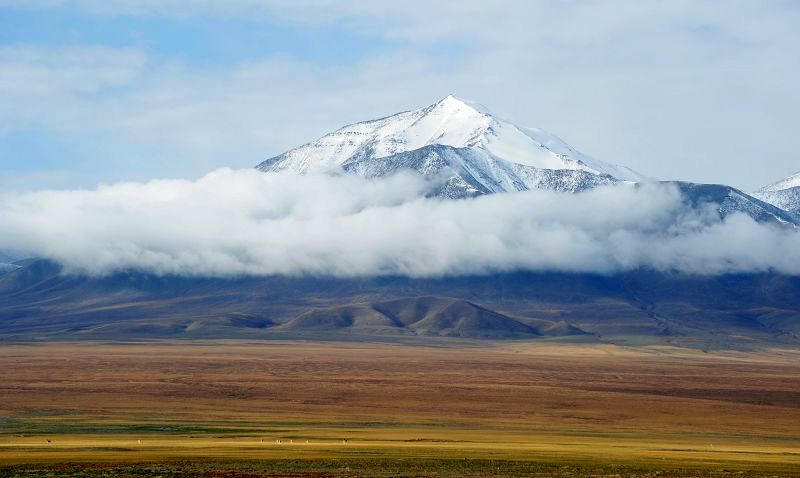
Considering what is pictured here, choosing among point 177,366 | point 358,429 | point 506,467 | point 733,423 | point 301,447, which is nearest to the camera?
point 506,467

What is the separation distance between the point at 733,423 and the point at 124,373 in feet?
254

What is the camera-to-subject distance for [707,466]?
59469 millimetres

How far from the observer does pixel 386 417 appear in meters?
97.2

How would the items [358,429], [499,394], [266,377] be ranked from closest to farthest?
[358,429]
[499,394]
[266,377]

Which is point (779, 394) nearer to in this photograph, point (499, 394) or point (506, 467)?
point (499, 394)

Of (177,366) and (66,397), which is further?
(177,366)

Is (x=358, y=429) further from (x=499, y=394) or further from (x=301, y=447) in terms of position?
(x=499, y=394)

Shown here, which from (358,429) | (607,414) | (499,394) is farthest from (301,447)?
(499,394)

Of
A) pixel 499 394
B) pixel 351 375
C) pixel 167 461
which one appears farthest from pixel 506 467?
pixel 351 375

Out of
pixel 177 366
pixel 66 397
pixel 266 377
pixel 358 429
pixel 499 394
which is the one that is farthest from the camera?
pixel 177 366

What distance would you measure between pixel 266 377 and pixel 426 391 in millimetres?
25772

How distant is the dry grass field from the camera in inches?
2298

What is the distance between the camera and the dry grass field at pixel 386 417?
192 ft

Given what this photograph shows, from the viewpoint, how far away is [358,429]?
84562 mm
